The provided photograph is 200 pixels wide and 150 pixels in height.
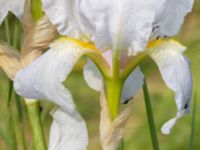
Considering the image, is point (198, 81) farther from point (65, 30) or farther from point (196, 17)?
point (65, 30)

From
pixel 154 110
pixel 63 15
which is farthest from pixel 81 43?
pixel 154 110

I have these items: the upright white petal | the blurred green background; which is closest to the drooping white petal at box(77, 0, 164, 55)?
the upright white petal

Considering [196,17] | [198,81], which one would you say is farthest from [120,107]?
[196,17]

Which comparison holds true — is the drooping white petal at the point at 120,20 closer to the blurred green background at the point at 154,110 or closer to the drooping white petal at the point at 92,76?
the drooping white petal at the point at 92,76

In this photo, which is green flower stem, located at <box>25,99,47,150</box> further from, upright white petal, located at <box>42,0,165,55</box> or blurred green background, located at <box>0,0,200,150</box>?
blurred green background, located at <box>0,0,200,150</box>

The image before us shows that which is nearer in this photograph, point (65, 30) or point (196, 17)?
point (65, 30)

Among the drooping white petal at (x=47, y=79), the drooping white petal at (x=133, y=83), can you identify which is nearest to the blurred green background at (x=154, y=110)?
the drooping white petal at (x=133, y=83)

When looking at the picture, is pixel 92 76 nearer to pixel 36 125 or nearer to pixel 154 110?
pixel 36 125
